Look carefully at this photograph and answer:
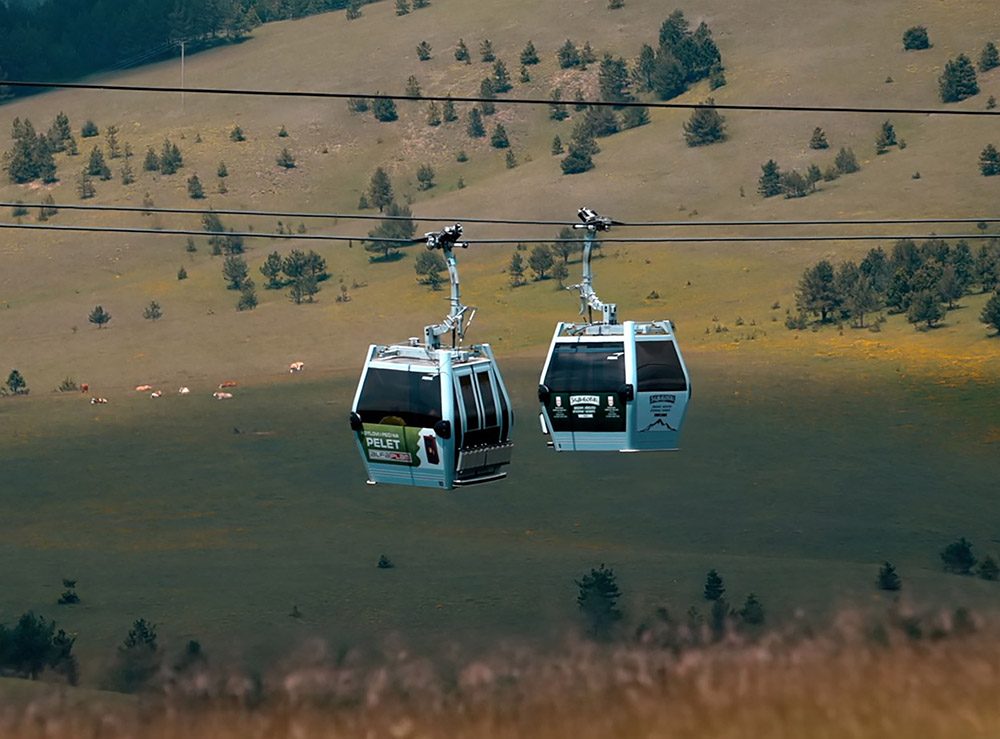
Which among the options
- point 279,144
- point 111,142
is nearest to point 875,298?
point 279,144

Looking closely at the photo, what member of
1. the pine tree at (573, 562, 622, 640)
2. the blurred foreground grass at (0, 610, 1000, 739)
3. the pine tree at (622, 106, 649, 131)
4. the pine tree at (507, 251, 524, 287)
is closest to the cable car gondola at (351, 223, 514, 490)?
→ the blurred foreground grass at (0, 610, 1000, 739)

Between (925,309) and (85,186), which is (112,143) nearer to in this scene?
(85,186)

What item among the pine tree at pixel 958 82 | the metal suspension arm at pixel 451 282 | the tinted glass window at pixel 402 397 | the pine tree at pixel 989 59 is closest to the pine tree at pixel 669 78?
the pine tree at pixel 958 82

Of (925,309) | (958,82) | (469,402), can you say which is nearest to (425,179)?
(958,82)

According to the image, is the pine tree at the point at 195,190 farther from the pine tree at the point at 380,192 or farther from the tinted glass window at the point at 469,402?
the tinted glass window at the point at 469,402

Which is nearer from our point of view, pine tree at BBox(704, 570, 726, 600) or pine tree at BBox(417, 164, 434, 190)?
pine tree at BBox(704, 570, 726, 600)

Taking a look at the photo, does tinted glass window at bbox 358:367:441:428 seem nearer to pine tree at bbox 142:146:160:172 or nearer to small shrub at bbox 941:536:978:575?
small shrub at bbox 941:536:978:575

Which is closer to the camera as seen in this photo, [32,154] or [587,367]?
[587,367]
